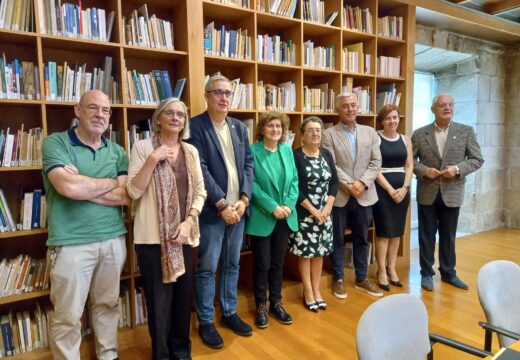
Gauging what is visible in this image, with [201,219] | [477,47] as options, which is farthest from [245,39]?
[477,47]

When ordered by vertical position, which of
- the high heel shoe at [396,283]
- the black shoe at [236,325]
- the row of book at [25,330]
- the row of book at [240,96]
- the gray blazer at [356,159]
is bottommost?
the high heel shoe at [396,283]

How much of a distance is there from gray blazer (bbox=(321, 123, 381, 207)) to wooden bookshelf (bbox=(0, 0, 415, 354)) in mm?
340

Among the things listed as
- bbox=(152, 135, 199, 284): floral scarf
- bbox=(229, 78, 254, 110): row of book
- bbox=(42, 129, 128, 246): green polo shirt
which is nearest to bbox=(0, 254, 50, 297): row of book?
bbox=(42, 129, 128, 246): green polo shirt

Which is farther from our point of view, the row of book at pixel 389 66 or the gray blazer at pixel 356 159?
the row of book at pixel 389 66

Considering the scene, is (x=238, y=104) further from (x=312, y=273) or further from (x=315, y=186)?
(x=312, y=273)

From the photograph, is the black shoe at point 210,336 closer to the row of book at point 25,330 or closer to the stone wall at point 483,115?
the row of book at point 25,330

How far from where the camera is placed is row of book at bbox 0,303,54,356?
215 centimetres

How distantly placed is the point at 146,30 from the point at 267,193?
4.67 feet

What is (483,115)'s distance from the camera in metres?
5.28

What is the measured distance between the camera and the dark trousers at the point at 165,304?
2062 millimetres

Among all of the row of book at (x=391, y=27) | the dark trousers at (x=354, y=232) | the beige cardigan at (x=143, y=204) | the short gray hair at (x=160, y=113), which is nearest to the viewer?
the beige cardigan at (x=143, y=204)

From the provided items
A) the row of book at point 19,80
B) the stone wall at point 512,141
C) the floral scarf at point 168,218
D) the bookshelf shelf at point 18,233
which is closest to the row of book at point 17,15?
the row of book at point 19,80

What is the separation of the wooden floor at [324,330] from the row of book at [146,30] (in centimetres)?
199

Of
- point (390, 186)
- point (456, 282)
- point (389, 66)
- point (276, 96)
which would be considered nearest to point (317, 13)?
point (276, 96)
